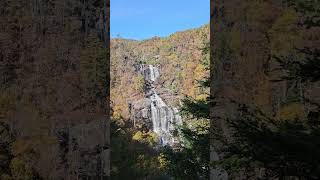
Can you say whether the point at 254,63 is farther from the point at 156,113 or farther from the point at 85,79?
the point at 156,113

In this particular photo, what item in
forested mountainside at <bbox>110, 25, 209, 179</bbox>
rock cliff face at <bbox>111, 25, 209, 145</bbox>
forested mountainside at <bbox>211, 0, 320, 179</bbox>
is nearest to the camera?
forested mountainside at <bbox>211, 0, 320, 179</bbox>

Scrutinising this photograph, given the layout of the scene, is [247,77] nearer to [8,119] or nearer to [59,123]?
[59,123]

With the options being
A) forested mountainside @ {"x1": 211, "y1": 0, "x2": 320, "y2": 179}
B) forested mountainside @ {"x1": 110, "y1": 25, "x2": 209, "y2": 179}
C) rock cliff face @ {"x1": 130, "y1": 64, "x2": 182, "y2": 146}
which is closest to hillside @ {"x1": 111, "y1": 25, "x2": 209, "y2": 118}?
forested mountainside @ {"x1": 110, "y1": 25, "x2": 209, "y2": 179}

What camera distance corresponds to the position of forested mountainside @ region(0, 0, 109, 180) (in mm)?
6176

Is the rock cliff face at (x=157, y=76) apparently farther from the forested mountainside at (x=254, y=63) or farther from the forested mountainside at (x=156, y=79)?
the forested mountainside at (x=254, y=63)

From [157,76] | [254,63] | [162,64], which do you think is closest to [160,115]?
[157,76]

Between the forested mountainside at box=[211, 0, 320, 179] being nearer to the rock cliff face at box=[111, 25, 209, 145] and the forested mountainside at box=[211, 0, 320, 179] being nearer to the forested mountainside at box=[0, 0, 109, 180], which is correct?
the forested mountainside at box=[0, 0, 109, 180]

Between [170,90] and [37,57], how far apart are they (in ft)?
192

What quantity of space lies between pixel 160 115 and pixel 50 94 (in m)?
52.3

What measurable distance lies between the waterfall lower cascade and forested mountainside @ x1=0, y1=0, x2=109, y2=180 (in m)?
41.6

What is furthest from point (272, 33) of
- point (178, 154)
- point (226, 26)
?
point (178, 154)

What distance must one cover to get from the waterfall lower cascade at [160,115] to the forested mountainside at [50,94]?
41635mm

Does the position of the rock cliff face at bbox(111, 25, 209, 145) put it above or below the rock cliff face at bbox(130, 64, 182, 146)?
above

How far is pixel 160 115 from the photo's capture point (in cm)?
5838
